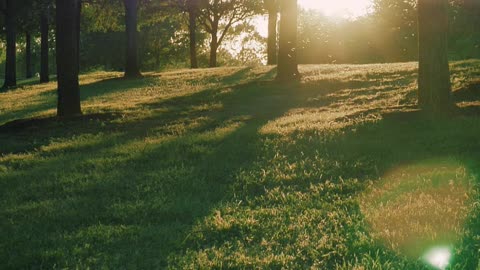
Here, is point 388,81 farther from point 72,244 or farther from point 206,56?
point 206,56

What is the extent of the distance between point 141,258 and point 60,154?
722 centimetres

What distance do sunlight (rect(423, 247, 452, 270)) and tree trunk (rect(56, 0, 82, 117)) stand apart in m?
14.7

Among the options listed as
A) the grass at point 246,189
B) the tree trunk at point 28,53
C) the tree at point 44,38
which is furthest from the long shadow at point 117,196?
the tree trunk at point 28,53

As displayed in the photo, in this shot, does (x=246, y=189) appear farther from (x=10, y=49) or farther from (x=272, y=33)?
(x=10, y=49)

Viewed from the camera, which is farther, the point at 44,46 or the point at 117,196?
the point at 44,46

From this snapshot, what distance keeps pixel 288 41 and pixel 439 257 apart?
20815 mm

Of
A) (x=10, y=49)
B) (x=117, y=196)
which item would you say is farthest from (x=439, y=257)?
(x=10, y=49)

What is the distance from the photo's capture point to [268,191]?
29.7 ft

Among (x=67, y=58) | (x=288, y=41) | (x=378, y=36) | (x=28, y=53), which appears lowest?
(x=67, y=58)

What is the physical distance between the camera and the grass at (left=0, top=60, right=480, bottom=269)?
6602mm

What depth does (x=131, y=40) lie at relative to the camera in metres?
38.6

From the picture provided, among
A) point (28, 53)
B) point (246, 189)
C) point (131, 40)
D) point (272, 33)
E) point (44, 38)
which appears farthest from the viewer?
point (28, 53)

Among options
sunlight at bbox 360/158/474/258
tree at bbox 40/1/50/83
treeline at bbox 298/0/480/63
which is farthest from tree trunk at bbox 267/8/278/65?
sunlight at bbox 360/158/474/258

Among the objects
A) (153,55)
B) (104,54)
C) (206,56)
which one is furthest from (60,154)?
(206,56)
